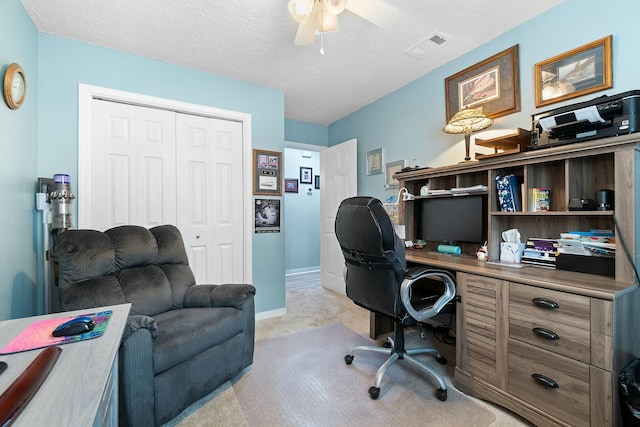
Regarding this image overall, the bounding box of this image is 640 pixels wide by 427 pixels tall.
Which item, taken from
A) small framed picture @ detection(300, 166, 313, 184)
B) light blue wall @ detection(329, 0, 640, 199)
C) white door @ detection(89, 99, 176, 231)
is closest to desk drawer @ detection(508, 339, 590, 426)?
light blue wall @ detection(329, 0, 640, 199)

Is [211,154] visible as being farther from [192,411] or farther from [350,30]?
[192,411]

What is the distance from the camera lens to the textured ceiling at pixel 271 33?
1921mm

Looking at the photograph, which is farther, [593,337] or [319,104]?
[319,104]

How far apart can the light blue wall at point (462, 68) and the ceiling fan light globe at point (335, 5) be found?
1437 mm

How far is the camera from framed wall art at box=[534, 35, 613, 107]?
1719 mm

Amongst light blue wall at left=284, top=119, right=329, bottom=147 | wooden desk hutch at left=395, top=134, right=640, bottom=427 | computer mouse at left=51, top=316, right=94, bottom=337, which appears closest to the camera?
computer mouse at left=51, top=316, right=94, bottom=337

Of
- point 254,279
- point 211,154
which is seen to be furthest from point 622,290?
point 211,154

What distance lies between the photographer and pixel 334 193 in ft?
13.5

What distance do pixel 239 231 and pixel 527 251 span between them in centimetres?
256

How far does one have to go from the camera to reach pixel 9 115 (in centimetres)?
169

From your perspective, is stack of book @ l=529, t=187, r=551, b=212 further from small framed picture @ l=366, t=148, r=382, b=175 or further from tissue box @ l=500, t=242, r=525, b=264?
small framed picture @ l=366, t=148, r=382, b=175

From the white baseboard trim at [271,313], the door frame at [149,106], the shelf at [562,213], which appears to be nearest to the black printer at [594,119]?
the shelf at [562,213]

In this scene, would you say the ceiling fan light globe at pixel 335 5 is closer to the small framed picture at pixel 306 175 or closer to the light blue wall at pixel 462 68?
the light blue wall at pixel 462 68

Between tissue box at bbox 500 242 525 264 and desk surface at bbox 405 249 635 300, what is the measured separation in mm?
147
